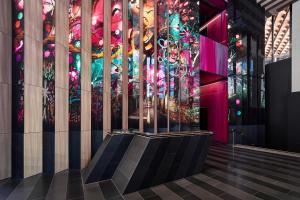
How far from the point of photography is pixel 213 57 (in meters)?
11.0

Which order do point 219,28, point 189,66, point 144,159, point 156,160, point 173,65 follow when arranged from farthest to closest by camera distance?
point 219,28
point 189,66
point 173,65
point 156,160
point 144,159

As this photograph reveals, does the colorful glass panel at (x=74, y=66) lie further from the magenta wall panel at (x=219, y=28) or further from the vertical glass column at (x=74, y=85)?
the magenta wall panel at (x=219, y=28)

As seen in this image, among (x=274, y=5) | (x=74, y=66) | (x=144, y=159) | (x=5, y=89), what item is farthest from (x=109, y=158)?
(x=274, y=5)

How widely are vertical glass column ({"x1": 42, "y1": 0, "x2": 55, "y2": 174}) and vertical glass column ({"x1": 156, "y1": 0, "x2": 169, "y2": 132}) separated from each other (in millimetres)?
4209

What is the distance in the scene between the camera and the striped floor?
3812 millimetres

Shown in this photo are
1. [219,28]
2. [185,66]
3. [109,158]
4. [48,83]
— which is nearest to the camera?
[109,158]

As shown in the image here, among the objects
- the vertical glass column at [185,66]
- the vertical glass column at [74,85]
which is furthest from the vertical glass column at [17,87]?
the vertical glass column at [185,66]

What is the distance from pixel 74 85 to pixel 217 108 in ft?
29.8

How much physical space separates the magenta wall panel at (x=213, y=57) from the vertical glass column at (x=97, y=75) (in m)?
6.00

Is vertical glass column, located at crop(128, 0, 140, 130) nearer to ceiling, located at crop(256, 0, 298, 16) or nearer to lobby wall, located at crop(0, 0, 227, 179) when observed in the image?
lobby wall, located at crop(0, 0, 227, 179)

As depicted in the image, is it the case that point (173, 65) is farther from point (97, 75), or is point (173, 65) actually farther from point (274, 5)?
point (274, 5)

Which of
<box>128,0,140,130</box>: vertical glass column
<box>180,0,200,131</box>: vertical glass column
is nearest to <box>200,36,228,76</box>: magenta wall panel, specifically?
<box>180,0,200,131</box>: vertical glass column

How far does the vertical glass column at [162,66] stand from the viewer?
327 inches

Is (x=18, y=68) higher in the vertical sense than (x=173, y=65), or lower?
lower
